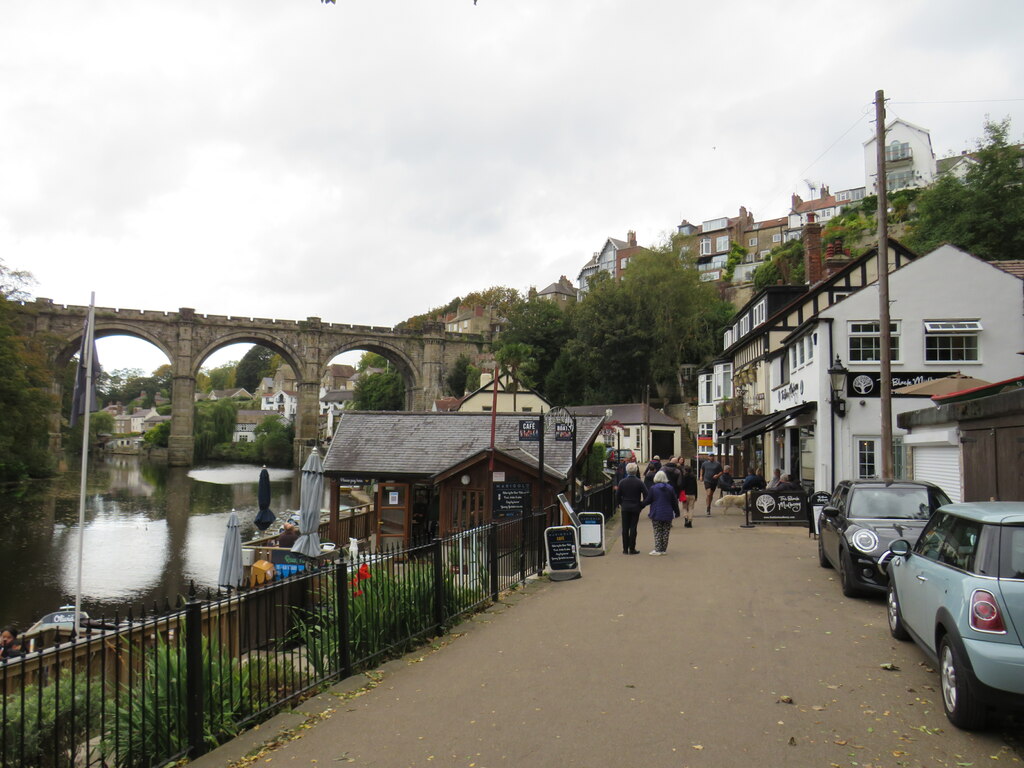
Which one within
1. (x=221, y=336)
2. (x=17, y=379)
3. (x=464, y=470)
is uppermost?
(x=221, y=336)

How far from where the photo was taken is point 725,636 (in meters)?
7.12

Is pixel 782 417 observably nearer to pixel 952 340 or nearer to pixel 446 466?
pixel 952 340

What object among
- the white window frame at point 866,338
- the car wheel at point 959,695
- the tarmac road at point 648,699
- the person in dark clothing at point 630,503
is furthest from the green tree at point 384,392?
the car wheel at point 959,695

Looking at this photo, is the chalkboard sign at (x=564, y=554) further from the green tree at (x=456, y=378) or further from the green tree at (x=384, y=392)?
the green tree at (x=384, y=392)

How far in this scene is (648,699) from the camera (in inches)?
207

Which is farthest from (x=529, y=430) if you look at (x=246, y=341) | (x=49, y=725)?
(x=246, y=341)

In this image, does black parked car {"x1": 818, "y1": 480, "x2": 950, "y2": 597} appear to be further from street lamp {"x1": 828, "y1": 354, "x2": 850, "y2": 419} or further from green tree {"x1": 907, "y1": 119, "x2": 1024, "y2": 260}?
green tree {"x1": 907, "y1": 119, "x2": 1024, "y2": 260}

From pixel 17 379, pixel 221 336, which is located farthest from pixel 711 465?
pixel 221 336

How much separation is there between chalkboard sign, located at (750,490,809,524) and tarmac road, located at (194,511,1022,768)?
29.0 feet

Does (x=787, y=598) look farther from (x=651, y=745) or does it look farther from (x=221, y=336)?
(x=221, y=336)

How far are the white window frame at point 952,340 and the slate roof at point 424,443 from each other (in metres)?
9.06

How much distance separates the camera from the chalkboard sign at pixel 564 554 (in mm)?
10898

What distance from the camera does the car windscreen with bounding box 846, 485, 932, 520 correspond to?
927 centimetres

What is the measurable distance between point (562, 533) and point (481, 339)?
231 feet
